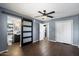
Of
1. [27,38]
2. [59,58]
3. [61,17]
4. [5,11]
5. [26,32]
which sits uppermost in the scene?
[5,11]

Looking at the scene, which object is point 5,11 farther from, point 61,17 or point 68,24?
point 68,24

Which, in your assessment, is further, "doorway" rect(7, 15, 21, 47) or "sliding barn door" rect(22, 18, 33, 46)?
"sliding barn door" rect(22, 18, 33, 46)

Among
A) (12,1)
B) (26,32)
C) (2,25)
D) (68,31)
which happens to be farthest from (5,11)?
(68,31)

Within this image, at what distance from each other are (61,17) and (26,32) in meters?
1.53

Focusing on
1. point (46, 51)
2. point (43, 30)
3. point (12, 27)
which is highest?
point (12, 27)

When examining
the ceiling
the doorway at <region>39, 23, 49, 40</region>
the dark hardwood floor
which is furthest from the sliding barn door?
the dark hardwood floor

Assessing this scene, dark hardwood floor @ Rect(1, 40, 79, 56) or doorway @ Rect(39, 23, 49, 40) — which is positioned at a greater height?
doorway @ Rect(39, 23, 49, 40)

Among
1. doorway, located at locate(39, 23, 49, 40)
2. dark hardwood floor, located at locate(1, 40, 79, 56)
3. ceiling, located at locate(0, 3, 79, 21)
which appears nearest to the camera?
ceiling, located at locate(0, 3, 79, 21)

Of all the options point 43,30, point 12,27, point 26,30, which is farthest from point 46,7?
point 12,27

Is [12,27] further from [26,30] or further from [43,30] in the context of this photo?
[43,30]

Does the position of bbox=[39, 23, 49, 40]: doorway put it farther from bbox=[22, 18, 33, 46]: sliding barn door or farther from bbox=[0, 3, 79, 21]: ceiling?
bbox=[0, 3, 79, 21]: ceiling

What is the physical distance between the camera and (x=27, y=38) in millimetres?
3197

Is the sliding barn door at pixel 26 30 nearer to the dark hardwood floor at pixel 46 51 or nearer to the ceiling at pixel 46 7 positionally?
the ceiling at pixel 46 7

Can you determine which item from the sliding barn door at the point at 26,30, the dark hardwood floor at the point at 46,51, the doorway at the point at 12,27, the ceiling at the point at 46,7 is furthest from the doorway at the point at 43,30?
the doorway at the point at 12,27
